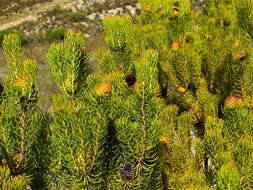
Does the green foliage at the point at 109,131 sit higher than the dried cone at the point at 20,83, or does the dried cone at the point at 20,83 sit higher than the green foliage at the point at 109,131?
the dried cone at the point at 20,83

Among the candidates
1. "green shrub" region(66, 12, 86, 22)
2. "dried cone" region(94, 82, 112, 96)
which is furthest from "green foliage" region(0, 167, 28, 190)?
"green shrub" region(66, 12, 86, 22)

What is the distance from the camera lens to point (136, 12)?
24281mm

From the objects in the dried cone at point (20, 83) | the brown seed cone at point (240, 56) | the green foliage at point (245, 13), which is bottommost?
the brown seed cone at point (240, 56)

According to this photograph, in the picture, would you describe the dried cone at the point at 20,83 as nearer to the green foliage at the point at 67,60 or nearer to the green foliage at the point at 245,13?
the green foliage at the point at 67,60

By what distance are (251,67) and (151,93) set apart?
4.35 feet

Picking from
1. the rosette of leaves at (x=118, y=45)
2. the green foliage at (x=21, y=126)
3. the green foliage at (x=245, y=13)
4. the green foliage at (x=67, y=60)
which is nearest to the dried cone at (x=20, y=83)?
the green foliage at (x=21, y=126)

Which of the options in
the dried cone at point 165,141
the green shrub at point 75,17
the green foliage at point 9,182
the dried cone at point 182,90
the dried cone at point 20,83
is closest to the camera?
the green foliage at point 9,182

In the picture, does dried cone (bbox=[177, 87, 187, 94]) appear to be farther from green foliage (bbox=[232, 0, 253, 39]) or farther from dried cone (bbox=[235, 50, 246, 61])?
green foliage (bbox=[232, 0, 253, 39])

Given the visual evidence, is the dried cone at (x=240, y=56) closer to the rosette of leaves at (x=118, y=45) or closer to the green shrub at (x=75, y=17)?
the rosette of leaves at (x=118, y=45)

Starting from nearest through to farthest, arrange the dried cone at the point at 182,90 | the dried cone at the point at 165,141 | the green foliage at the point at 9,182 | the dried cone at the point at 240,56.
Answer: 1. the green foliage at the point at 9,182
2. the dried cone at the point at 165,141
3. the dried cone at the point at 240,56
4. the dried cone at the point at 182,90

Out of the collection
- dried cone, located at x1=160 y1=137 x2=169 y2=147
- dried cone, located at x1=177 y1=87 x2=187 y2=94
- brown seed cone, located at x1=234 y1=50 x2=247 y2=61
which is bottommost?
dried cone, located at x1=177 y1=87 x2=187 y2=94

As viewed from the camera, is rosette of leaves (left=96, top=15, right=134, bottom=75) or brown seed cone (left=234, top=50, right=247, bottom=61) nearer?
rosette of leaves (left=96, top=15, right=134, bottom=75)

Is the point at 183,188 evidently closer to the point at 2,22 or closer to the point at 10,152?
the point at 10,152

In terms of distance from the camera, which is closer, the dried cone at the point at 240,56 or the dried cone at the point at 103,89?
the dried cone at the point at 103,89
